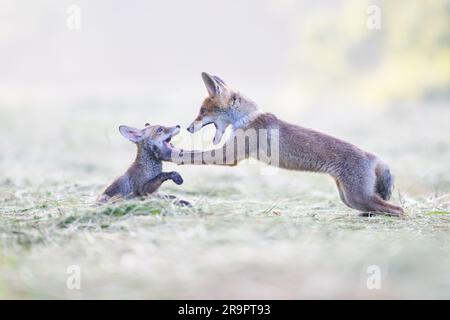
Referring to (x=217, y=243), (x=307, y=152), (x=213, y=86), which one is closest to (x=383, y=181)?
(x=307, y=152)

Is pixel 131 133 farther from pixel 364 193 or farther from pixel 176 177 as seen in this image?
pixel 364 193

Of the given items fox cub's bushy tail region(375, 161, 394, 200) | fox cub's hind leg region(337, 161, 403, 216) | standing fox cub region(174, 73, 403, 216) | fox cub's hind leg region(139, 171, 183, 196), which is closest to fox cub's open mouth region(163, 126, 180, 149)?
standing fox cub region(174, 73, 403, 216)

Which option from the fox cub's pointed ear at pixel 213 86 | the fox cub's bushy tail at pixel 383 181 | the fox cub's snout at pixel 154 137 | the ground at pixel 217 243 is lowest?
the ground at pixel 217 243

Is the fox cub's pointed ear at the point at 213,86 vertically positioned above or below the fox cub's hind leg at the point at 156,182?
above

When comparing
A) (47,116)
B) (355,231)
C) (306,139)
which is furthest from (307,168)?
(47,116)

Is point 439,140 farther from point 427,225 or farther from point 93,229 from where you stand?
point 93,229

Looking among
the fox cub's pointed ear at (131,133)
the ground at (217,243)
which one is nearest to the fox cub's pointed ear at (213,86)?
the ground at (217,243)

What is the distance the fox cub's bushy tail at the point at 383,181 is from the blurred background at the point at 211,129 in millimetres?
515

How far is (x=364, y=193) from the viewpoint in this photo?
26.3 feet

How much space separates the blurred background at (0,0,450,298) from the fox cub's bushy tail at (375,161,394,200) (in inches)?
20.3

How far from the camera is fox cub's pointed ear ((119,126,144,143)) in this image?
28.7 feet

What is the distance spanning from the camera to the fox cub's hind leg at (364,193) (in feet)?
26.3

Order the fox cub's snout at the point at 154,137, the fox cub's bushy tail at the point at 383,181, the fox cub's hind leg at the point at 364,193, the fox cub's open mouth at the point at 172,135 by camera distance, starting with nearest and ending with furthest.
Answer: the fox cub's hind leg at the point at 364,193 < the fox cub's bushy tail at the point at 383,181 < the fox cub's snout at the point at 154,137 < the fox cub's open mouth at the point at 172,135

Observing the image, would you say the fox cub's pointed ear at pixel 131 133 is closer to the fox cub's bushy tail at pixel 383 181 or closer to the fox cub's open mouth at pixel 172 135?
the fox cub's open mouth at pixel 172 135
